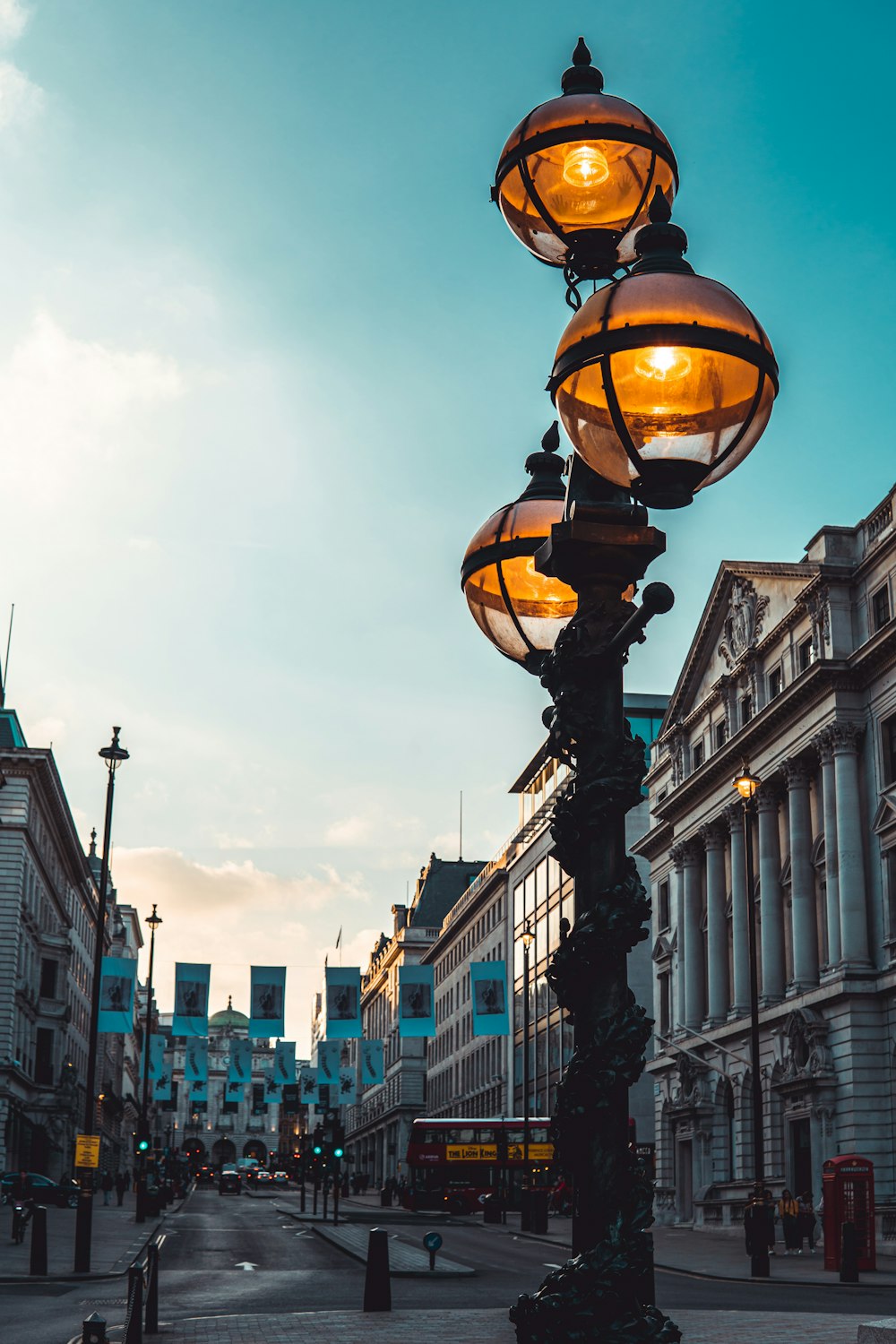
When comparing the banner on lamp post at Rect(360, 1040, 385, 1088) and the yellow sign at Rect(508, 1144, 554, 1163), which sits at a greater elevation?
the banner on lamp post at Rect(360, 1040, 385, 1088)

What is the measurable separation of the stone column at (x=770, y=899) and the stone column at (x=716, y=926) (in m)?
5.34

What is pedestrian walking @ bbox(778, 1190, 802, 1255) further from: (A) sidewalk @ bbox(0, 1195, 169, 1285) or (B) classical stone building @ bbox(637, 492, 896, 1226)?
(A) sidewalk @ bbox(0, 1195, 169, 1285)

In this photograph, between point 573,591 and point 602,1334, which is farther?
point 573,591

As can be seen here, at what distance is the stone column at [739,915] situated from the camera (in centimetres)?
5791

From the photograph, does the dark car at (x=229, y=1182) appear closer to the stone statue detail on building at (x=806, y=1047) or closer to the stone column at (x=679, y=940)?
the stone column at (x=679, y=940)

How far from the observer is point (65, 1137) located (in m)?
81.4

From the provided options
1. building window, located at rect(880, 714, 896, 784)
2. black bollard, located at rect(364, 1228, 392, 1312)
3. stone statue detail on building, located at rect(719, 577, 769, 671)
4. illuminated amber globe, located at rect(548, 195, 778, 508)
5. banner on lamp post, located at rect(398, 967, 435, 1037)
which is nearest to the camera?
illuminated amber globe, located at rect(548, 195, 778, 508)

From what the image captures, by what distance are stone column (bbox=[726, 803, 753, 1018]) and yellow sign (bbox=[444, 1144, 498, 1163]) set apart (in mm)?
19393

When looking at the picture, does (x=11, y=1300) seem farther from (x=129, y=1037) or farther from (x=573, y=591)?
(x=129, y=1037)

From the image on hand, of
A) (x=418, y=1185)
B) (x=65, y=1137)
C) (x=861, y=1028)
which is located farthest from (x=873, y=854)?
(x=65, y=1137)

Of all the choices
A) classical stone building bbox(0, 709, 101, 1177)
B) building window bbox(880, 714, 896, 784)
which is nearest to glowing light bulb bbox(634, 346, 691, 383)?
building window bbox(880, 714, 896, 784)

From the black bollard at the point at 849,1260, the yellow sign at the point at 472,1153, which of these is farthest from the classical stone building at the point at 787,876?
the black bollard at the point at 849,1260

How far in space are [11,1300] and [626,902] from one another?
835 inches

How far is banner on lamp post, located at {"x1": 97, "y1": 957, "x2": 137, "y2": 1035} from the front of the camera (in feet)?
158
